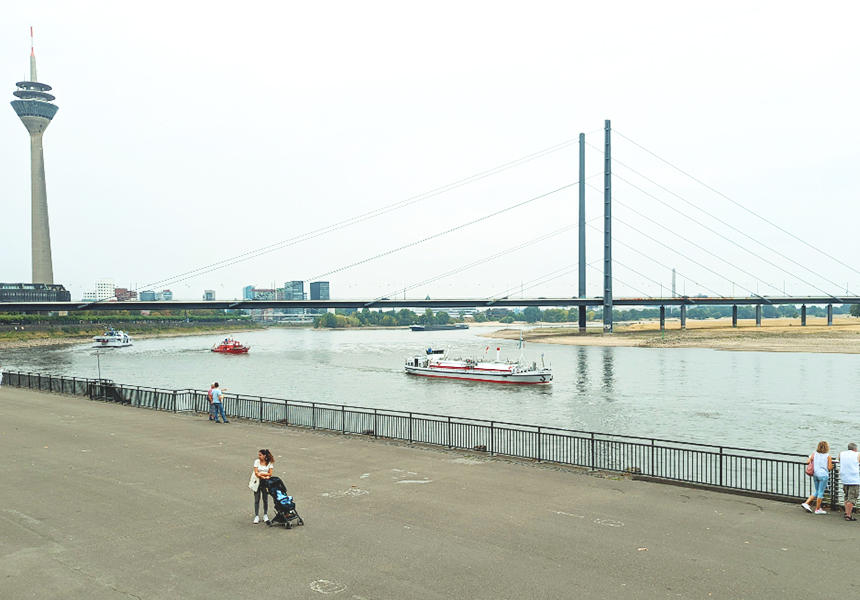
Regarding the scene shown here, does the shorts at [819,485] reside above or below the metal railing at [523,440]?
above

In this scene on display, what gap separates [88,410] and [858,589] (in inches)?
1195

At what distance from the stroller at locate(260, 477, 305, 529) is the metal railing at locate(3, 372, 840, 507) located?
8.54 meters

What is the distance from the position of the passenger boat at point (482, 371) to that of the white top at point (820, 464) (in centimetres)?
5156

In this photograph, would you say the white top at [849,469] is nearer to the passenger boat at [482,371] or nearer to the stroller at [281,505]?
the stroller at [281,505]

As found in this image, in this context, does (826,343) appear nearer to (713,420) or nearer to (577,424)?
(713,420)

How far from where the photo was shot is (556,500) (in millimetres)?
15547

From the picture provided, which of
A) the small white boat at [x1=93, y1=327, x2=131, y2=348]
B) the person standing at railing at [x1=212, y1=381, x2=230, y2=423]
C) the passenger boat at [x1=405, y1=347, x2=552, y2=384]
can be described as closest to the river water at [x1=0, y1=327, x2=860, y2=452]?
the passenger boat at [x1=405, y1=347, x2=552, y2=384]

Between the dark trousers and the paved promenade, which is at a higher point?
the dark trousers

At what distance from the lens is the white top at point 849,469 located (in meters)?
14.2

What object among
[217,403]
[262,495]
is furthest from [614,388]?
[262,495]

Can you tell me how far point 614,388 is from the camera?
5991cm

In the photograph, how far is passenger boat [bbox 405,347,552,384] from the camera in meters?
66.7

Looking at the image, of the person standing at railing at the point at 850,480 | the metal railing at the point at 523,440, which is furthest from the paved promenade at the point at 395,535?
the metal railing at the point at 523,440

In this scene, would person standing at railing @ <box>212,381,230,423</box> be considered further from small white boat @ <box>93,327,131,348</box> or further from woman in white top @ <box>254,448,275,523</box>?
small white boat @ <box>93,327,131,348</box>
